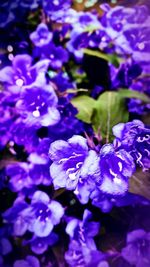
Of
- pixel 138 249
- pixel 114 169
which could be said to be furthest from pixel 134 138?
pixel 138 249

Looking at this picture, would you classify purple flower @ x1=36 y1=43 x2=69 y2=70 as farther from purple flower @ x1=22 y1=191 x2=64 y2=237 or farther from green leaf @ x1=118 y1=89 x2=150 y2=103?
purple flower @ x1=22 y1=191 x2=64 y2=237

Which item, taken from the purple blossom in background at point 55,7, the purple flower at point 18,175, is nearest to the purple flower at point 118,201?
the purple flower at point 18,175

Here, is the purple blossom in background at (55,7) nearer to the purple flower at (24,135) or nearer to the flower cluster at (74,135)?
the flower cluster at (74,135)

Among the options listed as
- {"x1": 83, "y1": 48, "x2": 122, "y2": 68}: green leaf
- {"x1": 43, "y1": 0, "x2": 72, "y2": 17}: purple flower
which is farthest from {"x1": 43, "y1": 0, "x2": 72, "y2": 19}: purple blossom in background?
{"x1": 83, "y1": 48, "x2": 122, "y2": 68}: green leaf

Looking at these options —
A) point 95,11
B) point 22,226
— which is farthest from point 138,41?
point 22,226

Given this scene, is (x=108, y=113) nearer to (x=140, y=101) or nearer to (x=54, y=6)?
(x=140, y=101)

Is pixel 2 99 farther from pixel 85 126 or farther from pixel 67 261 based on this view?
pixel 67 261
